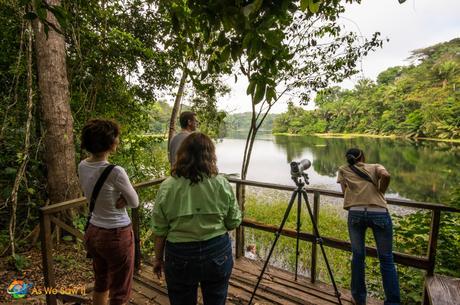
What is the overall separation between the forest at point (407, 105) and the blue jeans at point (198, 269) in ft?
79.0

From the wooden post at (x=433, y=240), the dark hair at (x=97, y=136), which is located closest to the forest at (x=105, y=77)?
the dark hair at (x=97, y=136)

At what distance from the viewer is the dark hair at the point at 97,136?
5.01 feet

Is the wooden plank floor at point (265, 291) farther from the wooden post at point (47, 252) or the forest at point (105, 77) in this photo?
the forest at point (105, 77)

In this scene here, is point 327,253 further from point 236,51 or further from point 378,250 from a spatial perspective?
point 236,51

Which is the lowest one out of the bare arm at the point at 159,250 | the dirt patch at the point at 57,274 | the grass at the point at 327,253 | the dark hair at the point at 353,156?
the grass at the point at 327,253

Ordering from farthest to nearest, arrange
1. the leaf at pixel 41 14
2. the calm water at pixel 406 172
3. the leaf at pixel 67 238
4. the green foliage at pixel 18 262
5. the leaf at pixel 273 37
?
the calm water at pixel 406 172, the leaf at pixel 67 238, the green foliage at pixel 18 262, the leaf at pixel 41 14, the leaf at pixel 273 37

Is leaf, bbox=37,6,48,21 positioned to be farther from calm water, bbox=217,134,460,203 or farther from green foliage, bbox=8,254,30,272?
calm water, bbox=217,134,460,203

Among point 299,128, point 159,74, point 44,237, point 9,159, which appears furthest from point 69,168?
point 299,128

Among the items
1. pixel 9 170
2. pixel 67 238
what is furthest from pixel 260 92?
pixel 67 238

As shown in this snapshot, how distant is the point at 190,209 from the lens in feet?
4.09

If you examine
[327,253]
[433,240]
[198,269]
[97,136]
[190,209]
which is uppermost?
[97,136]

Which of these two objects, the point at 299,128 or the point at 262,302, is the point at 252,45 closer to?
the point at 262,302

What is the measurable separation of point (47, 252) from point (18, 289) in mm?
915

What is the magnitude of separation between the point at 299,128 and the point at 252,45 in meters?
50.9
